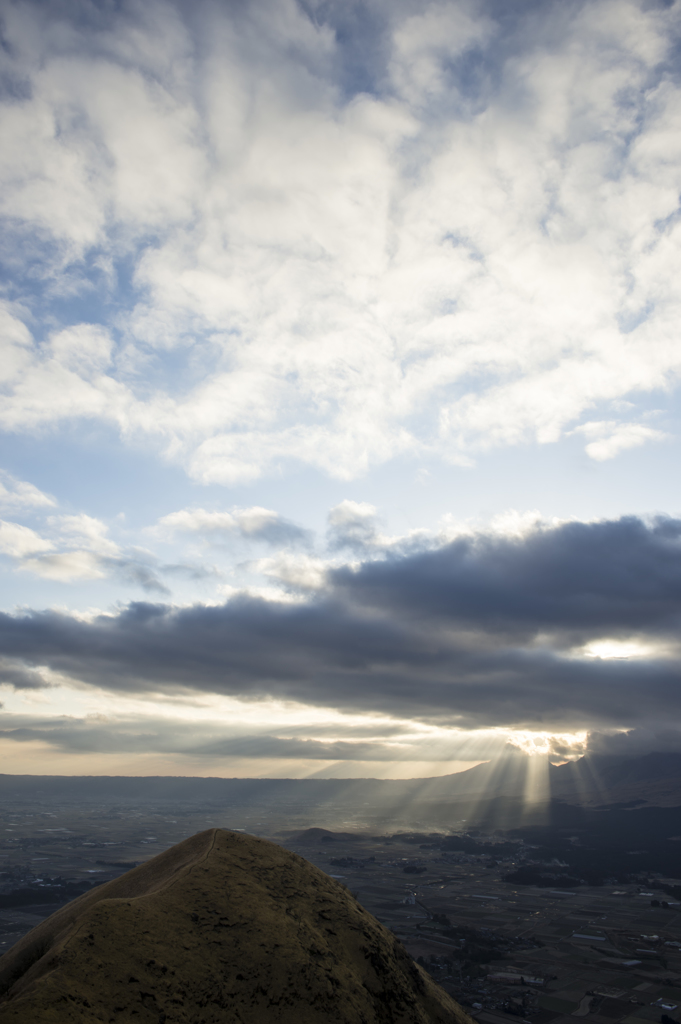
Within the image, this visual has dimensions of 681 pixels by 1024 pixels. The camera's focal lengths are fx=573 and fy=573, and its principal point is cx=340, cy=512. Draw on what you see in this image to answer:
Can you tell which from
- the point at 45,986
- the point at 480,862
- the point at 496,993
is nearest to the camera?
the point at 45,986

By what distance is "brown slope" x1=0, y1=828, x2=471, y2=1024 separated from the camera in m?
8.98

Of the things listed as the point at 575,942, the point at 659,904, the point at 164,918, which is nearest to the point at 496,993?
the point at 575,942

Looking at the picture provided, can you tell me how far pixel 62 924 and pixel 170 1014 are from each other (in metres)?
5.59

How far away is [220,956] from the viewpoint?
1045 cm

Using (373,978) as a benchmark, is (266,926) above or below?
above

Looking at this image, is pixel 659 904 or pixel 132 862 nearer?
pixel 659 904

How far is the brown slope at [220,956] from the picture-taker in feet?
29.5

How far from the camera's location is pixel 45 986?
8.47 metres

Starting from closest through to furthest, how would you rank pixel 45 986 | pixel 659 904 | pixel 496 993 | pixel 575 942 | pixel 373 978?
1. pixel 45 986
2. pixel 373 978
3. pixel 496 993
4. pixel 575 942
5. pixel 659 904

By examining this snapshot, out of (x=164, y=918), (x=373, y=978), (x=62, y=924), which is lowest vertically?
(x=373, y=978)

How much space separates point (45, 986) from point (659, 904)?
151127 mm

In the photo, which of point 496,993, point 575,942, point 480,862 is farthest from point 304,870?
point 480,862

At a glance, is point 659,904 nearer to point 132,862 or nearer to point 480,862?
point 480,862

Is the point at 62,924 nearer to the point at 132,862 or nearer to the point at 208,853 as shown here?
the point at 208,853
